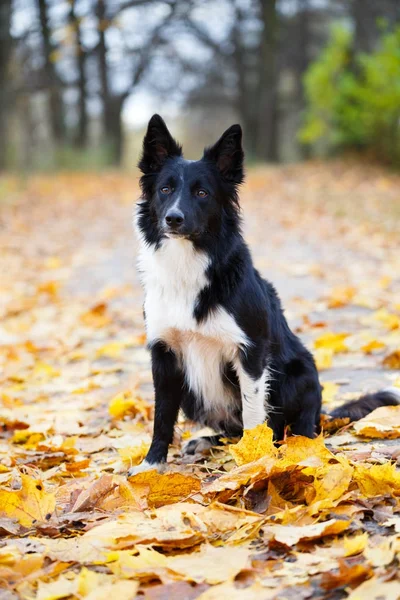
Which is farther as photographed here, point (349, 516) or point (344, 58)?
point (344, 58)

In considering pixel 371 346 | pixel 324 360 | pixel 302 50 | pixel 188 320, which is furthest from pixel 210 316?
pixel 302 50

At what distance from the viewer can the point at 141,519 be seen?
8.70 ft

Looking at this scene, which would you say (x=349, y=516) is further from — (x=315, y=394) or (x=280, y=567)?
(x=315, y=394)

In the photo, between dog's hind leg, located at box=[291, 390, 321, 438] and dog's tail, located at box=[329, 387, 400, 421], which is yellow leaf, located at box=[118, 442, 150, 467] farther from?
dog's tail, located at box=[329, 387, 400, 421]

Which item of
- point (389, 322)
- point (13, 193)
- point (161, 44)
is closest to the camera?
point (389, 322)

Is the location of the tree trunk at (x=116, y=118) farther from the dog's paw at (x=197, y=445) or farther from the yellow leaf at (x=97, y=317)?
the dog's paw at (x=197, y=445)

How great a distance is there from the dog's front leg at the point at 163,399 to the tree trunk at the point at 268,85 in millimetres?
25402

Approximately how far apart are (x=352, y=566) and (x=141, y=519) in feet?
2.79

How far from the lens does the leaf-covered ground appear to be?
2.24 m

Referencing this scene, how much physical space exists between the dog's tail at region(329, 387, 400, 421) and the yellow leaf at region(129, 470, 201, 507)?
1.31 m

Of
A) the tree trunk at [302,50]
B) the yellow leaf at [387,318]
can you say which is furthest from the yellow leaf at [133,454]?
the tree trunk at [302,50]

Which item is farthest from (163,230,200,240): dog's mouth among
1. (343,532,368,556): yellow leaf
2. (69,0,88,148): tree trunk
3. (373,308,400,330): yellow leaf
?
(69,0,88,148): tree trunk

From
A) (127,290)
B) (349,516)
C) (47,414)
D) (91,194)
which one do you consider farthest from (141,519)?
(91,194)

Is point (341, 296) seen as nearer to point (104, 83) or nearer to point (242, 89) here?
point (104, 83)
